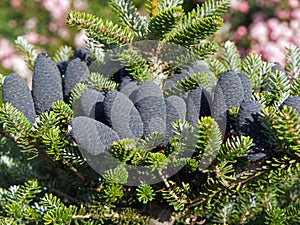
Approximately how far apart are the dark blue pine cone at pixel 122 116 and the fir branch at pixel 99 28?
0.39ft

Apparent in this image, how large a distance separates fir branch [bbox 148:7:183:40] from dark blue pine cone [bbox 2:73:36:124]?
20 centimetres

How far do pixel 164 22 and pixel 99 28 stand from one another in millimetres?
101

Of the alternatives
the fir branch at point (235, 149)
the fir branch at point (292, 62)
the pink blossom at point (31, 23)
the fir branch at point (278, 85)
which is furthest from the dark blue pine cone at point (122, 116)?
the pink blossom at point (31, 23)

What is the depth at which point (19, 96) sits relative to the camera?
0.73m

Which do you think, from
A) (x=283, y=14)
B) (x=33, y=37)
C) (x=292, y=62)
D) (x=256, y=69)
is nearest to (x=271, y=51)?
(x=283, y=14)

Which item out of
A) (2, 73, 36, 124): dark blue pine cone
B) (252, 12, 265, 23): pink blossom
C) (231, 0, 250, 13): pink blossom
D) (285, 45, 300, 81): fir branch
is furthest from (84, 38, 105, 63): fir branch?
(231, 0, 250, 13): pink blossom

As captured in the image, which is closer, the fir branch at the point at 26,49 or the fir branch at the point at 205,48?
the fir branch at the point at 205,48

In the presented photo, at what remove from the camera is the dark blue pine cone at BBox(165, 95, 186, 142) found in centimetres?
66

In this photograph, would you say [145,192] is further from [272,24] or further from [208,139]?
[272,24]

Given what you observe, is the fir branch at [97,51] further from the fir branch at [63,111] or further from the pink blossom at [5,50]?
the pink blossom at [5,50]

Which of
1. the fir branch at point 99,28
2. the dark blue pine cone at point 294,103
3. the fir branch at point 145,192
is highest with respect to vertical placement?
the fir branch at point 99,28

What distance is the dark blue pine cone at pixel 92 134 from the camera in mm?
624

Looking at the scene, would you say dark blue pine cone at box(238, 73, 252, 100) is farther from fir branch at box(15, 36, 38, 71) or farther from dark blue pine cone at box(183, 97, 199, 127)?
fir branch at box(15, 36, 38, 71)

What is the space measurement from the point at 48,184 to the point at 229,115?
400 millimetres
